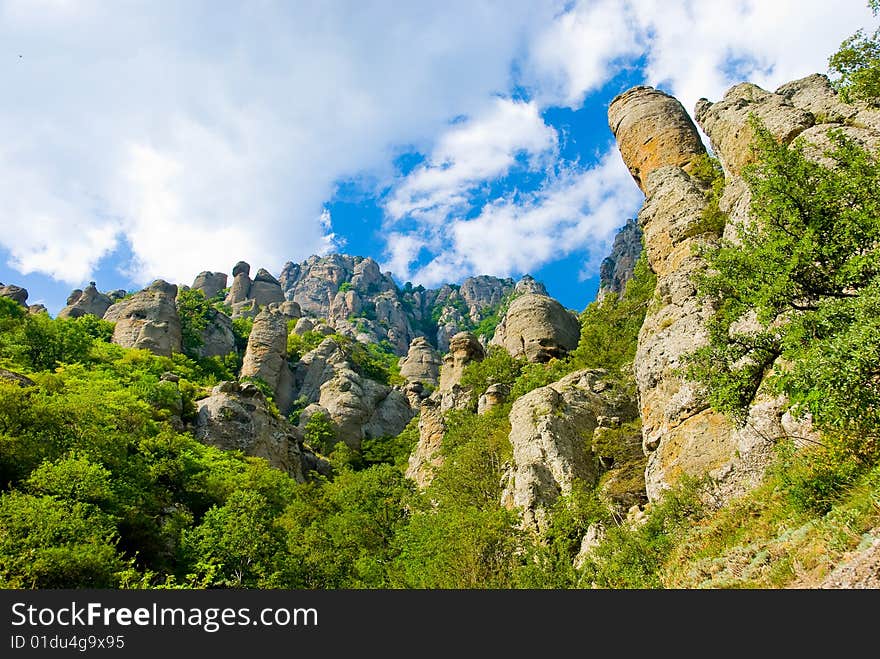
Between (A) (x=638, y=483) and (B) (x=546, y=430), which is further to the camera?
(B) (x=546, y=430)

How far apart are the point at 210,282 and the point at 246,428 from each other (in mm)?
95048

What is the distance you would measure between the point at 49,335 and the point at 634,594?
60359mm

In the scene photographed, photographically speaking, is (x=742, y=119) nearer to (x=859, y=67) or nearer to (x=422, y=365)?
(x=859, y=67)

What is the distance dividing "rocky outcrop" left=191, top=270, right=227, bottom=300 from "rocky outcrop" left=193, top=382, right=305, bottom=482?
85.8 metres

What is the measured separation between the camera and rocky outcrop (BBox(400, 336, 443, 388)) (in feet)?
281

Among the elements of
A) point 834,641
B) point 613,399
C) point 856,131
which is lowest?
point 834,641

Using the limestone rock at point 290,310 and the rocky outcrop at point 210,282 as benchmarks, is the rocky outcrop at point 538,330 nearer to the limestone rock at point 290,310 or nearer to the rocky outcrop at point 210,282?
the limestone rock at point 290,310

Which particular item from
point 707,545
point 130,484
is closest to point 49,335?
point 130,484

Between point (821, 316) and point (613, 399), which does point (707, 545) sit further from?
point (613, 399)

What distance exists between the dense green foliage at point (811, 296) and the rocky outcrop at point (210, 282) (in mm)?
125458

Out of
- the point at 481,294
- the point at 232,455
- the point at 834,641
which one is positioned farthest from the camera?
the point at 481,294

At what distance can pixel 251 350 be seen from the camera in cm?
7100

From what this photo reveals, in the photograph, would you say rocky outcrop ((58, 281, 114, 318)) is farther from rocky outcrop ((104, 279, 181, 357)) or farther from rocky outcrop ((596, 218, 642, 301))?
rocky outcrop ((596, 218, 642, 301))

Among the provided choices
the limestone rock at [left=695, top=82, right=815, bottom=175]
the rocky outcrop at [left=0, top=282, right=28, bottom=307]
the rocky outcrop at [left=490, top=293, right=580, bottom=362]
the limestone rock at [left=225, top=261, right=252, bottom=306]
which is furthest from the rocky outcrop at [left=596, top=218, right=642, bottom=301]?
the rocky outcrop at [left=0, top=282, right=28, bottom=307]
